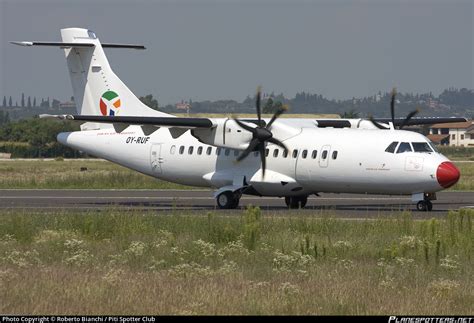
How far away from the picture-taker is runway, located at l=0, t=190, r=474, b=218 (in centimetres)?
3244

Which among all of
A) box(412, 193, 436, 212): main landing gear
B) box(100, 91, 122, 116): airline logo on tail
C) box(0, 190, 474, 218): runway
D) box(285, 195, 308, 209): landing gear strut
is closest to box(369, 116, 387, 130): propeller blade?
box(0, 190, 474, 218): runway

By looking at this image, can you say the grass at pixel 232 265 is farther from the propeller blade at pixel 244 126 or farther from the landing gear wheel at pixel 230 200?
the propeller blade at pixel 244 126

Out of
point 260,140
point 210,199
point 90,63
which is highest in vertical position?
point 90,63

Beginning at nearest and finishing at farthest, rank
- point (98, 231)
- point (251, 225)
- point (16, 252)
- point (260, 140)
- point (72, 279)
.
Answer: point (72, 279), point (16, 252), point (251, 225), point (98, 231), point (260, 140)

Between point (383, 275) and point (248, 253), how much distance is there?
3.40m

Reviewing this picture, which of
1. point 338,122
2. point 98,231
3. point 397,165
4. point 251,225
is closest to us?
point 251,225

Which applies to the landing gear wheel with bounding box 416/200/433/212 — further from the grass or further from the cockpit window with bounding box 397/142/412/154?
the grass

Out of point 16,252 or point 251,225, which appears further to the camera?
point 251,225

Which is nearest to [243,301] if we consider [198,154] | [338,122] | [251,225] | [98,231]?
[251,225]

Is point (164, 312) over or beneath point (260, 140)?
beneath

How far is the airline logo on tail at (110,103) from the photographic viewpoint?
3778 centimetres

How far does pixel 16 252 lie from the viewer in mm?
18734

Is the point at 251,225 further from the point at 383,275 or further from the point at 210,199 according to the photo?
the point at 210,199

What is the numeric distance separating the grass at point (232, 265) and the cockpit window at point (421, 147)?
239 inches
